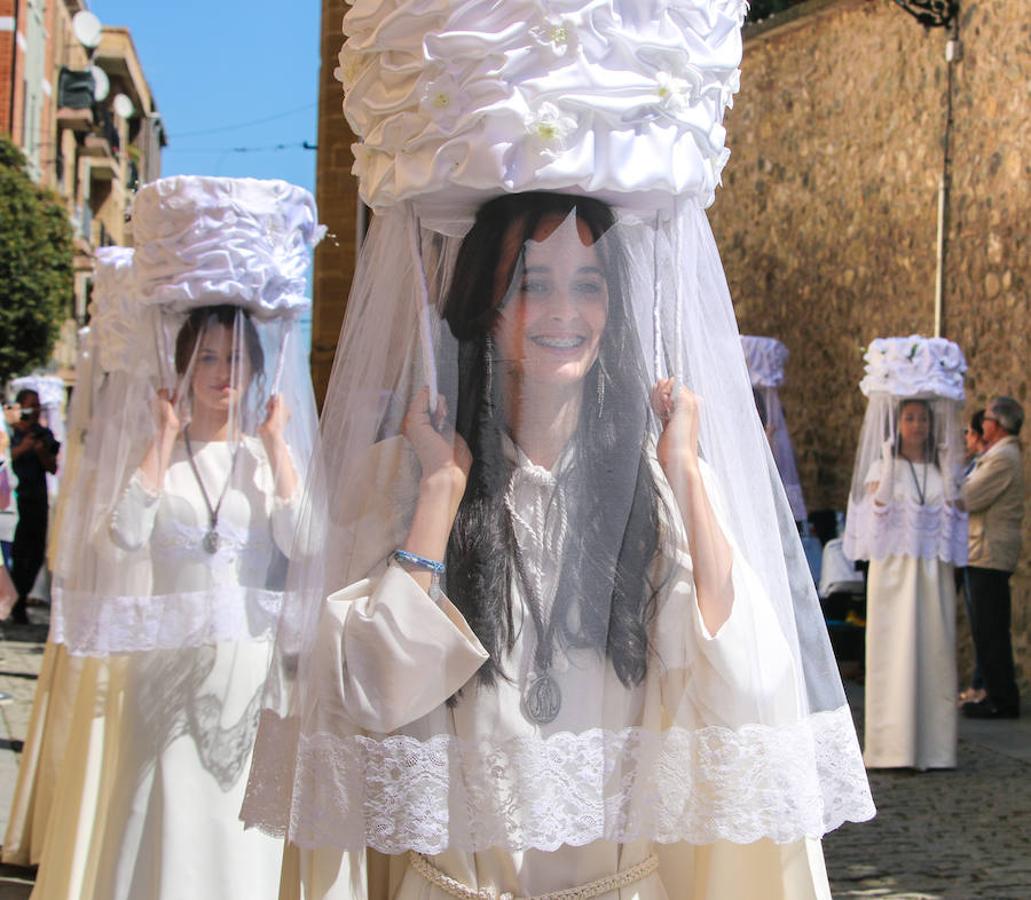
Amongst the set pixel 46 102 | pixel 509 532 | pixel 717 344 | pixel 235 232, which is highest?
pixel 46 102

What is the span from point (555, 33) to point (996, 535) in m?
7.80

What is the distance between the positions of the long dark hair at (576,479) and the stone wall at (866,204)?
341 inches

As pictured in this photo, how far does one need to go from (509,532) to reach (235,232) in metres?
2.85

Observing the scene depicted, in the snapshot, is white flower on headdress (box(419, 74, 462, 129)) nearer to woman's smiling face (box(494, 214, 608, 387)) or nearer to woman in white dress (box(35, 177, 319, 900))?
woman's smiling face (box(494, 214, 608, 387))

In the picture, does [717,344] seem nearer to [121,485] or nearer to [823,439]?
[121,485]

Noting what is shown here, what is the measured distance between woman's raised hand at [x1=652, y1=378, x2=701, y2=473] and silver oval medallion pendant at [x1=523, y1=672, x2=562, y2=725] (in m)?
0.38

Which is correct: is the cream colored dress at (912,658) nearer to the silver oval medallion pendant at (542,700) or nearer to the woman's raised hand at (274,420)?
the woman's raised hand at (274,420)

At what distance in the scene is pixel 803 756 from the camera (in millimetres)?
2387

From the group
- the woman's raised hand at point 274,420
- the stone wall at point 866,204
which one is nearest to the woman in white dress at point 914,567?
the stone wall at point 866,204

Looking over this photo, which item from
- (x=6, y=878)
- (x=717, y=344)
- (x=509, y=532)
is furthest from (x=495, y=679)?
(x=6, y=878)

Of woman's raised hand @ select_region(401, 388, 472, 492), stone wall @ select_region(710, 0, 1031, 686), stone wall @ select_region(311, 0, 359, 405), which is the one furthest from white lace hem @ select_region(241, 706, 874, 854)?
stone wall @ select_region(311, 0, 359, 405)

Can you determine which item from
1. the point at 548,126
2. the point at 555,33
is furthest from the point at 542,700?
the point at 555,33

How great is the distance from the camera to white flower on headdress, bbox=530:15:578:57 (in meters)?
2.35

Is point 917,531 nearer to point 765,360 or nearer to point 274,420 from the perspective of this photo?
point 274,420
